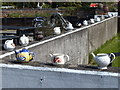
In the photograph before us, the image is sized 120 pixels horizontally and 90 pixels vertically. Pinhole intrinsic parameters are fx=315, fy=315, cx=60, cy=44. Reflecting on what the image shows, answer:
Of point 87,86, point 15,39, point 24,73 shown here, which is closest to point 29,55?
point 24,73

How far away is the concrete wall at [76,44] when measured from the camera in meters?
7.40

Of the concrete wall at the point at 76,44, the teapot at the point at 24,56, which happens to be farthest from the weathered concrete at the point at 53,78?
the concrete wall at the point at 76,44

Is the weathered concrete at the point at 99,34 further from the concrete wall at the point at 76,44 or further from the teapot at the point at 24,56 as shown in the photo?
the teapot at the point at 24,56

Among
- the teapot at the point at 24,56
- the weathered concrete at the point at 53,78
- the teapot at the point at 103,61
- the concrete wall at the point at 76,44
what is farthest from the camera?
the concrete wall at the point at 76,44

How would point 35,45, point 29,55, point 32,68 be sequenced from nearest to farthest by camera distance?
point 32,68, point 29,55, point 35,45

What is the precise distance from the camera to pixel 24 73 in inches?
186

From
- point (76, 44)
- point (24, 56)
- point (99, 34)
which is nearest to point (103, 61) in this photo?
point (24, 56)

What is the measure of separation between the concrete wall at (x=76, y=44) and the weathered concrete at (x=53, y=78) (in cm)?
122

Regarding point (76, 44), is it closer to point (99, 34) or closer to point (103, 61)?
point (99, 34)

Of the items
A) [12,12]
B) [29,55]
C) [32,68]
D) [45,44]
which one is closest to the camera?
[32,68]

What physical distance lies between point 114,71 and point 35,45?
2.85 metres

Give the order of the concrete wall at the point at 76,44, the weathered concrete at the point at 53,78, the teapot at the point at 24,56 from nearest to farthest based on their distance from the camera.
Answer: the weathered concrete at the point at 53,78, the teapot at the point at 24,56, the concrete wall at the point at 76,44

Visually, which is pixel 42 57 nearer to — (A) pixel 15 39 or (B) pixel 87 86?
(A) pixel 15 39

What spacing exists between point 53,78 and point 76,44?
19.5 feet
